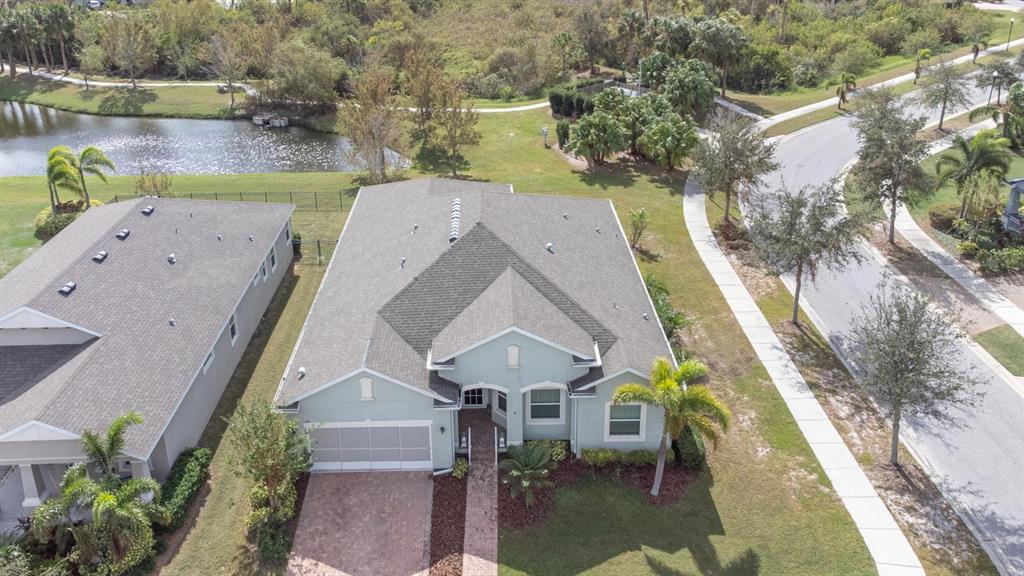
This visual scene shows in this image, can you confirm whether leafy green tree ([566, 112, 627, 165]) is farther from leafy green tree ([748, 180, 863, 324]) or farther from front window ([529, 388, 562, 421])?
front window ([529, 388, 562, 421])

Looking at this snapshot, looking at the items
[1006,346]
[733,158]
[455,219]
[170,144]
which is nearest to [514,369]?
[455,219]

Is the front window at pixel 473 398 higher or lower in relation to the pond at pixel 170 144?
lower

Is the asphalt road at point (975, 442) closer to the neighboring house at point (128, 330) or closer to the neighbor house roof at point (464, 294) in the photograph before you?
the neighbor house roof at point (464, 294)

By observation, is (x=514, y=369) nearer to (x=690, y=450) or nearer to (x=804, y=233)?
(x=690, y=450)

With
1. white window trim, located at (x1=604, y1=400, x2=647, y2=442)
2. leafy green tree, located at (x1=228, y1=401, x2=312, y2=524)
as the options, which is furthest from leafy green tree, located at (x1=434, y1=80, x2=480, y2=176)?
leafy green tree, located at (x1=228, y1=401, x2=312, y2=524)

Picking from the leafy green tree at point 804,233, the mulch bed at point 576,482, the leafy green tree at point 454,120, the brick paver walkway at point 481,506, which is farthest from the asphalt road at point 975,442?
the leafy green tree at point 454,120
